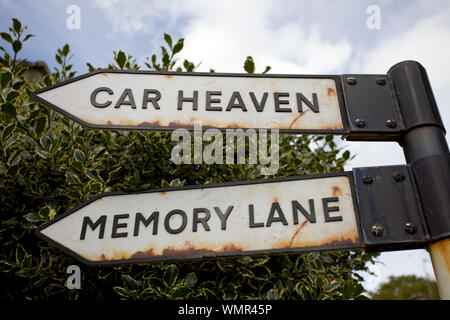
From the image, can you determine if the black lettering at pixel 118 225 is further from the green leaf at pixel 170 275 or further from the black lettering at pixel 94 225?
the green leaf at pixel 170 275

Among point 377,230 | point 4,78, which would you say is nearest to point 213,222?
point 377,230

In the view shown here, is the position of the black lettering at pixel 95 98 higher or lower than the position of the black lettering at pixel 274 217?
higher

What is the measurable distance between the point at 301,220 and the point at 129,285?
1151 millimetres

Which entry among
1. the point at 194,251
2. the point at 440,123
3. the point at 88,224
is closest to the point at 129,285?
the point at 88,224

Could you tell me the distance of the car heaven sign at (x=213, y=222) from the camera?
3.91 ft

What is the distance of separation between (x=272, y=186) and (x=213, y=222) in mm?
260

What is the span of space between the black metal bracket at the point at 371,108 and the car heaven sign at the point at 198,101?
4 cm

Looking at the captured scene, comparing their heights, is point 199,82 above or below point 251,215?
above

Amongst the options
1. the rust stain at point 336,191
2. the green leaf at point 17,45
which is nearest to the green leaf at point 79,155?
the green leaf at point 17,45

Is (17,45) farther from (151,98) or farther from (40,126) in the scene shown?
(151,98)

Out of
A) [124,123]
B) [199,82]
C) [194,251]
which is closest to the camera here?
[194,251]

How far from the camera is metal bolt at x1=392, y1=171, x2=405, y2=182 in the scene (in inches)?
47.3

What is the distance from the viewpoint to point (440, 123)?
4.09 feet
